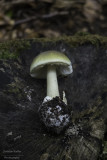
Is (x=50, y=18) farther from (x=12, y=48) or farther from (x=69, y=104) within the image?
(x=69, y=104)

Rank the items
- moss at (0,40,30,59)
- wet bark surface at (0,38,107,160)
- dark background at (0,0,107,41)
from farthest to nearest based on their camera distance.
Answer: dark background at (0,0,107,41) → moss at (0,40,30,59) → wet bark surface at (0,38,107,160)

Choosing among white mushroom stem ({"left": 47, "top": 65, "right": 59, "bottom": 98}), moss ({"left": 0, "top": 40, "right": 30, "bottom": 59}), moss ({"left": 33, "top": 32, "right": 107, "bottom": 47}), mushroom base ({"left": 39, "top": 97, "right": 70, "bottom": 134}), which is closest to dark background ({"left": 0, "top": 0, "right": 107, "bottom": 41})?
moss ({"left": 33, "top": 32, "right": 107, "bottom": 47})

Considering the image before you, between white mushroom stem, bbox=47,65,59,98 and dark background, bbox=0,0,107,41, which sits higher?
dark background, bbox=0,0,107,41

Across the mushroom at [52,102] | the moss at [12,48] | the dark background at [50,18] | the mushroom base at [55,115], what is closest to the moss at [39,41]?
the moss at [12,48]

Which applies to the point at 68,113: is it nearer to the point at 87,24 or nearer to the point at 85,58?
the point at 85,58

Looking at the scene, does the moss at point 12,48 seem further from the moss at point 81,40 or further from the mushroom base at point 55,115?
the mushroom base at point 55,115

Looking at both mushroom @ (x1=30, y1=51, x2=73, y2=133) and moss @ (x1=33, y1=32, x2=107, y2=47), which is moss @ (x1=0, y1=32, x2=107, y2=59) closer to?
moss @ (x1=33, y1=32, x2=107, y2=47)

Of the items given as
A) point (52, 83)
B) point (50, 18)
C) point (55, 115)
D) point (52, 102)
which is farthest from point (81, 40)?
point (50, 18)
